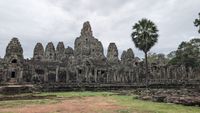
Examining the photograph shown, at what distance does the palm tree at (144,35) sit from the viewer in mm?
43812

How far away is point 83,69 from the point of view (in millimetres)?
50938

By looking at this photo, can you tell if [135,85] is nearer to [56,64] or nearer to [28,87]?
[56,64]

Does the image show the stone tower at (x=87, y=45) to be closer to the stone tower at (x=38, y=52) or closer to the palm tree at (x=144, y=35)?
the stone tower at (x=38, y=52)

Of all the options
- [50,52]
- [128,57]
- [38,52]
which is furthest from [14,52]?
[128,57]

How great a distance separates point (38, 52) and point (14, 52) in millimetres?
14511

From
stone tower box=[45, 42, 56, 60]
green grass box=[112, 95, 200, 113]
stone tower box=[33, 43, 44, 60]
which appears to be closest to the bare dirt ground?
green grass box=[112, 95, 200, 113]

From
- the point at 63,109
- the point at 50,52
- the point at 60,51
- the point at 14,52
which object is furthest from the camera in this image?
the point at 60,51

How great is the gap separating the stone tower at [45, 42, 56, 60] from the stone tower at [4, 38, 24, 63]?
51.5 feet

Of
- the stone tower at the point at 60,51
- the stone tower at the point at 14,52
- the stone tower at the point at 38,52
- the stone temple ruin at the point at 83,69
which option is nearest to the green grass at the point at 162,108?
the stone temple ruin at the point at 83,69

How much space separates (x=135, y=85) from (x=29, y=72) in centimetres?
1790

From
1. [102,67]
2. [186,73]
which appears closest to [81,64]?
[102,67]

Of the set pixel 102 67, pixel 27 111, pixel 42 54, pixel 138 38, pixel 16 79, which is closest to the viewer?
pixel 27 111

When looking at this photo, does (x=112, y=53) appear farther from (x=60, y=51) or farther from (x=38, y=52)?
(x=38, y=52)

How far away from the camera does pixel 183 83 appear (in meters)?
45.6
